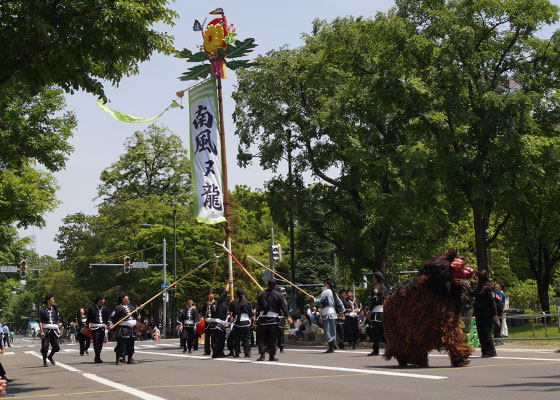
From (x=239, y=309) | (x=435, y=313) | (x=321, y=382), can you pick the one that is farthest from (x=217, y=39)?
(x=321, y=382)

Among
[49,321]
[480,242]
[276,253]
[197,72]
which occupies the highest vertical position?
[197,72]

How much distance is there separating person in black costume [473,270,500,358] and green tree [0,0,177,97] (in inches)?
313

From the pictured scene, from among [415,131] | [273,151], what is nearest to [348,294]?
[415,131]

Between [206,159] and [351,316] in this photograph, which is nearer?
[206,159]

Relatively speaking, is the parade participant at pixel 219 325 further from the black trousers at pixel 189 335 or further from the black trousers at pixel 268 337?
the black trousers at pixel 189 335

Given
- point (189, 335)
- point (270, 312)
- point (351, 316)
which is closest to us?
point (270, 312)

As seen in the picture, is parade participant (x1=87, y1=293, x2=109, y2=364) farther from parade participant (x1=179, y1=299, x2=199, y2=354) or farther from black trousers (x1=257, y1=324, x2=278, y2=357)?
black trousers (x1=257, y1=324, x2=278, y2=357)

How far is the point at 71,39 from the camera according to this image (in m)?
11.5

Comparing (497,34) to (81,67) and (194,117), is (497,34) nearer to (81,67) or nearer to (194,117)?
(194,117)

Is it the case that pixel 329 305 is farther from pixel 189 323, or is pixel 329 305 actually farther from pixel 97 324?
pixel 97 324

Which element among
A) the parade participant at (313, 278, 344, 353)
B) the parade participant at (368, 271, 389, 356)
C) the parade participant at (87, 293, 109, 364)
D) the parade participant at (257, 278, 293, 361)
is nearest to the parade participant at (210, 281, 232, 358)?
the parade participant at (313, 278, 344, 353)

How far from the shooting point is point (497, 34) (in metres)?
26.3

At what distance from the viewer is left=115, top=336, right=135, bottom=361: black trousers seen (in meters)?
17.8

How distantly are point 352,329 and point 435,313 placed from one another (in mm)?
10968
